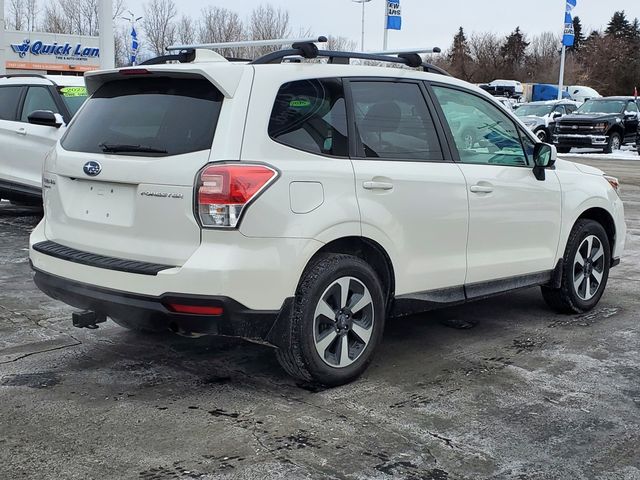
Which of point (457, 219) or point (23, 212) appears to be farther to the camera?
point (23, 212)

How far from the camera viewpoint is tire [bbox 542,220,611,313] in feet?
19.6

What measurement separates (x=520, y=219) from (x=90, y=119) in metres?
2.92

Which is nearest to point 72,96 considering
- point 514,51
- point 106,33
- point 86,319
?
point 106,33

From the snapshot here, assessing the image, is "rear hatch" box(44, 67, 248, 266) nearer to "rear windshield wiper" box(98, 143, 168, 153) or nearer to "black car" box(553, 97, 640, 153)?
"rear windshield wiper" box(98, 143, 168, 153)

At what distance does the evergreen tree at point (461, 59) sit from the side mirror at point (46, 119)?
75.5m

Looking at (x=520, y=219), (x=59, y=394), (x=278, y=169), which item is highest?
(x=278, y=169)

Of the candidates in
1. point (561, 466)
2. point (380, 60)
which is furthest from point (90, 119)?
point (561, 466)

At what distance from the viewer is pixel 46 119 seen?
8.88 m

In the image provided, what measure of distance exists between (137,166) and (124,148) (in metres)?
0.22

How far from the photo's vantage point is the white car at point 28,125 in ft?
31.4

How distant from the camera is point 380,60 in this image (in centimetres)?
502

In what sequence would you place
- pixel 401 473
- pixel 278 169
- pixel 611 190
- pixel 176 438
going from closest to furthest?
pixel 401 473 → pixel 176 438 → pixel 278 169 → pixel 611 190

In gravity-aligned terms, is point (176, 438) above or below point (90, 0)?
below

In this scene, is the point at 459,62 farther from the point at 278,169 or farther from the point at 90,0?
the point at 278,169
